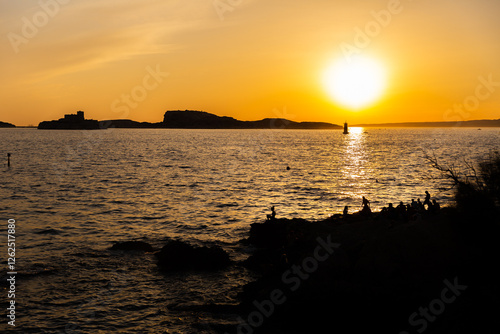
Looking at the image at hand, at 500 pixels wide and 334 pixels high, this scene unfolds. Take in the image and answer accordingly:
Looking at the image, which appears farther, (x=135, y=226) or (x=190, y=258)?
(x=135, y=226)

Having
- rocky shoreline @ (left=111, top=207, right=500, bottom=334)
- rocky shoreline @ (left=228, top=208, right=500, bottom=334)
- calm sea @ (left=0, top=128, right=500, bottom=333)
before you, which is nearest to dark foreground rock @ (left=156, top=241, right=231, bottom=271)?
calm sea @ (left=0, top=128, right=500, bottom=333)

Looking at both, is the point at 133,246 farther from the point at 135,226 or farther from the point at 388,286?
the point at 388,286

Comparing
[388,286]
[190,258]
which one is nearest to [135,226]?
[190,258]

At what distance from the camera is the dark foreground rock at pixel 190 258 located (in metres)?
21.9

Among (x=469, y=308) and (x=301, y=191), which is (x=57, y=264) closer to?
(x=469, y=308)

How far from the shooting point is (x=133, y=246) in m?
24.9

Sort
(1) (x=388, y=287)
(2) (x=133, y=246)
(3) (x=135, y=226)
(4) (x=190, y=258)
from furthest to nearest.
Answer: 1. (3) (x=135, y=226)
2. (2) (x=133, y=246)
3. (4) (x=190, y=258)
4. (1) (x=388, y=287)

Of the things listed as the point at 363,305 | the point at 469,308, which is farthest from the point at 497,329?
the point at 363,305

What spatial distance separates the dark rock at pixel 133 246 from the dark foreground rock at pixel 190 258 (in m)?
2.32

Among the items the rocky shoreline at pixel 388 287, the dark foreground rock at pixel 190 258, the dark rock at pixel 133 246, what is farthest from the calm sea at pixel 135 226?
the rocky shoreline at pixel 388 287

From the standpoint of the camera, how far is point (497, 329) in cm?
1217

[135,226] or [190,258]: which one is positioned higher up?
[190,258]

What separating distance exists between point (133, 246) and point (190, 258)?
454cm

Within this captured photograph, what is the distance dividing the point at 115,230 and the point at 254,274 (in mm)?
13122
